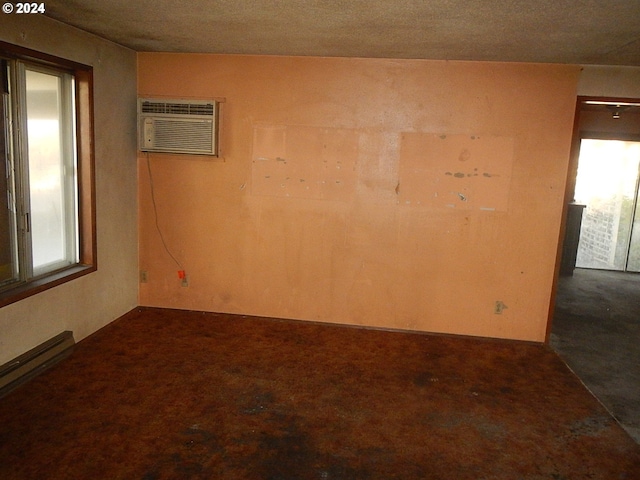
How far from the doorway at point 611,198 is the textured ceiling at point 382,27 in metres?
4.04

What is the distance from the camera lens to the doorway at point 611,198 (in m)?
7.07

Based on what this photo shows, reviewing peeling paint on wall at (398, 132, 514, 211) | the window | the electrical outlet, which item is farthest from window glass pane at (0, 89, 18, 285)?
the electrical outlet

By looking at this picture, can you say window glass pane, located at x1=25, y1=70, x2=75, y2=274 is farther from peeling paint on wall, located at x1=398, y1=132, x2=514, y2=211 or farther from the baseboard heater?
peeling paint on wall, located at x1=398, y1=132, x2=514, y2=211

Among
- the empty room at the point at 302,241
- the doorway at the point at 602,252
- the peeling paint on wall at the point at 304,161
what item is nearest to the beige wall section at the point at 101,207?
the empty room at the point at 302,241

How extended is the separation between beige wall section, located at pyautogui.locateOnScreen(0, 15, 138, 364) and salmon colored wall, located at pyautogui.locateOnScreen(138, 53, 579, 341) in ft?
0.74

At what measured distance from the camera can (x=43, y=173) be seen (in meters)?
3.29

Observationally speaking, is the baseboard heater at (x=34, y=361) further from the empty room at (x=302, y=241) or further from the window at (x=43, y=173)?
the window at (x=43, y=173)

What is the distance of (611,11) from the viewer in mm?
2418

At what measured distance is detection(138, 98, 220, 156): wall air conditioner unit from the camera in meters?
4.03

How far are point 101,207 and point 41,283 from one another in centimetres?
83

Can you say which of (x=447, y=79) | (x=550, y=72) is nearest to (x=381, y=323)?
(x=447, y=79)

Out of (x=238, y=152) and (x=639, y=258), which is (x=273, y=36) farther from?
(x=639, y=258)

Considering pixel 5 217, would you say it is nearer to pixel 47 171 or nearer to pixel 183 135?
pixel 47 171

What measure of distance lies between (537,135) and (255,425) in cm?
311
